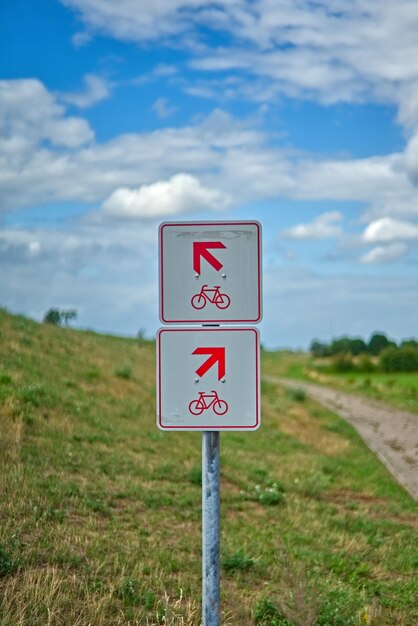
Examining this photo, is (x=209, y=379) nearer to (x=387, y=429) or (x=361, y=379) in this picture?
(x=387, y=429)

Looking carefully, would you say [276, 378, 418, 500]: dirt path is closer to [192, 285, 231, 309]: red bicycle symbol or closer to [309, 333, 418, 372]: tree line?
[192, 285, 231, 309]: red bicycle symbol

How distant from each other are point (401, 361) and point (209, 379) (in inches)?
2143

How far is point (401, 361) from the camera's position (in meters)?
57.2

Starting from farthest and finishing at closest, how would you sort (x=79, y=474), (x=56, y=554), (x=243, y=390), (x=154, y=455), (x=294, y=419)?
(x=294, y=419)
(x=154, y=455)
(x=79, y=474)
(x=56, y=554)
(x=243, y=390)

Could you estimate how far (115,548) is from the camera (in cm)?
733

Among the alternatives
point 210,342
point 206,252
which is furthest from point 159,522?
point 206,252

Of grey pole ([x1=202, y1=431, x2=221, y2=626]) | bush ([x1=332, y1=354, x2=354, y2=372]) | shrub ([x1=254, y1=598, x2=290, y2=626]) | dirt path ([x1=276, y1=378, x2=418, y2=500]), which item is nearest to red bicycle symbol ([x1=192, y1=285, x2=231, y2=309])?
grey pole ([x1=202, y1=431, x2=221, y2=626])

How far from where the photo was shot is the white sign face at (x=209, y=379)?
4.66m

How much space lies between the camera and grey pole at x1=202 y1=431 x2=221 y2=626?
4633mm

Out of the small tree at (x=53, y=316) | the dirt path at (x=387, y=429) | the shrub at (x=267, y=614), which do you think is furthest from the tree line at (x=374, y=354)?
the shrub at (x=267, y=614)

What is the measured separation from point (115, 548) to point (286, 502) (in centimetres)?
424

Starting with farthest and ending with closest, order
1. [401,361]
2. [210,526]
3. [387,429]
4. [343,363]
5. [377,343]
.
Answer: [377,343]
[343,363]
[401,361]
[387,429]
[210,526]

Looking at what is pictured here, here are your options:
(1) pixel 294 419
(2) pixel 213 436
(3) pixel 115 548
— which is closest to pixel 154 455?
(3) pixel 115 548

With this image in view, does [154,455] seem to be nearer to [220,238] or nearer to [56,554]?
[56,554]
